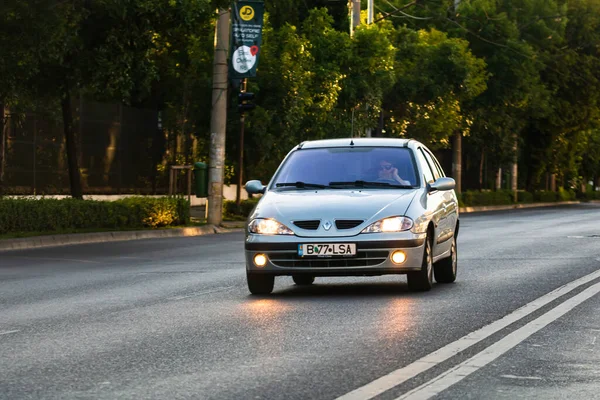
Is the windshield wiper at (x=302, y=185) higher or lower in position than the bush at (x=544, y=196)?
higher

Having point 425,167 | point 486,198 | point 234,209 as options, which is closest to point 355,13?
point 234,209

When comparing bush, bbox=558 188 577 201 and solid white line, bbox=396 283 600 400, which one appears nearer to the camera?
solid white line, bbox=396 283 600 400

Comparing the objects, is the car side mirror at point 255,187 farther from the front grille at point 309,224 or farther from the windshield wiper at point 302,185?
the front grille at point 309,224

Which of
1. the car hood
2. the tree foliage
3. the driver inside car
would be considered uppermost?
the tree foliage

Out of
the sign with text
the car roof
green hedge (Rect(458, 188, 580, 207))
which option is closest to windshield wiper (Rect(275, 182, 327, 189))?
the car roof

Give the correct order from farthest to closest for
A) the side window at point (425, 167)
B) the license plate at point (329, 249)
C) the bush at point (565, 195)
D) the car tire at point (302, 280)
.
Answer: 1. the bush at point (565, 195)
2. the car tire at point (302, 280)
3. the side window at point (425, 167)
4. the license plate at point (329, 249)

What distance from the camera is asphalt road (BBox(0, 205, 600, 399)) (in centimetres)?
809

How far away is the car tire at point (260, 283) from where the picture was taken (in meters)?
14.6

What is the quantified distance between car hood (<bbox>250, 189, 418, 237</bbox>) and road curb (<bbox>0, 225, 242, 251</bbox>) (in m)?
11.5

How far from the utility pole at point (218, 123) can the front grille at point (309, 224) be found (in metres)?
20.4

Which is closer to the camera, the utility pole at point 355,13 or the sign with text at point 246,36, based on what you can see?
the sign with text at point 246,36

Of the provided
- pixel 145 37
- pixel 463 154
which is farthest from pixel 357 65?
pixel 463 154

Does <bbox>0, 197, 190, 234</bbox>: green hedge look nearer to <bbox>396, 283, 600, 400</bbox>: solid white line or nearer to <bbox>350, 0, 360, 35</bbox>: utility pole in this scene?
<bbox>350, 0, 360, 35</bbox>: utility pole

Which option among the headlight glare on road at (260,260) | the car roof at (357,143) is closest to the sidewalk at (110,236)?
the car roof at (357,143)
